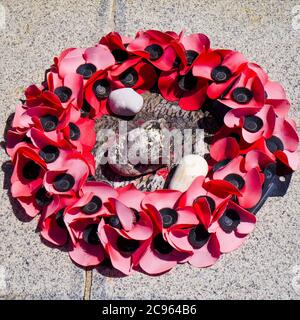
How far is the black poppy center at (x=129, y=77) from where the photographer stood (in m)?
2.65

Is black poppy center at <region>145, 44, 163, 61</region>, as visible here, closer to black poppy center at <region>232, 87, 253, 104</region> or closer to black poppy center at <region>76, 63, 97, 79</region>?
black poppy center at <region>76, 63, 97, 79</region>

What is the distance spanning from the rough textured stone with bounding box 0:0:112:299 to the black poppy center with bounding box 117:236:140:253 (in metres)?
0.20

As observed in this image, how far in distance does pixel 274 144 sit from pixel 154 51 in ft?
2.02

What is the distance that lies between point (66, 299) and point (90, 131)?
0.65 metres

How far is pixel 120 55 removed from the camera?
2693mm

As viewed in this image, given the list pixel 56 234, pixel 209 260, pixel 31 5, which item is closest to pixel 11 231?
pixel 56 234

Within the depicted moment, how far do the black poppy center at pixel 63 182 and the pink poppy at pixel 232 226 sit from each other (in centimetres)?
55

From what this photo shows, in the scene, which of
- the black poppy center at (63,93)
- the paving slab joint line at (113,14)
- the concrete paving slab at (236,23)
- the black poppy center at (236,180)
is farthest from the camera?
the paving slab joint line at (113,14)

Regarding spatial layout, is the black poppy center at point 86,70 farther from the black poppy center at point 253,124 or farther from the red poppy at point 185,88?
the black poppy center at point 253,124

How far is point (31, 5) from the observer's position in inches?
121

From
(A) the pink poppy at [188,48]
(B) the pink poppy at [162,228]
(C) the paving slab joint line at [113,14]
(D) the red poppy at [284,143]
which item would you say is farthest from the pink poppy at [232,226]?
(C) the paving slab joint line at [113,14]

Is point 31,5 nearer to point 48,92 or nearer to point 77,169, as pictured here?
point 48,92

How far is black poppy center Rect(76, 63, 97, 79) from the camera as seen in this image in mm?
2623

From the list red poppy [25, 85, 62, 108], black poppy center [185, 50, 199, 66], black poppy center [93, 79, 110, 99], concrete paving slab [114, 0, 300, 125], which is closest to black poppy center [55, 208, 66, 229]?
red poppy [25, 85, 62, 108]
